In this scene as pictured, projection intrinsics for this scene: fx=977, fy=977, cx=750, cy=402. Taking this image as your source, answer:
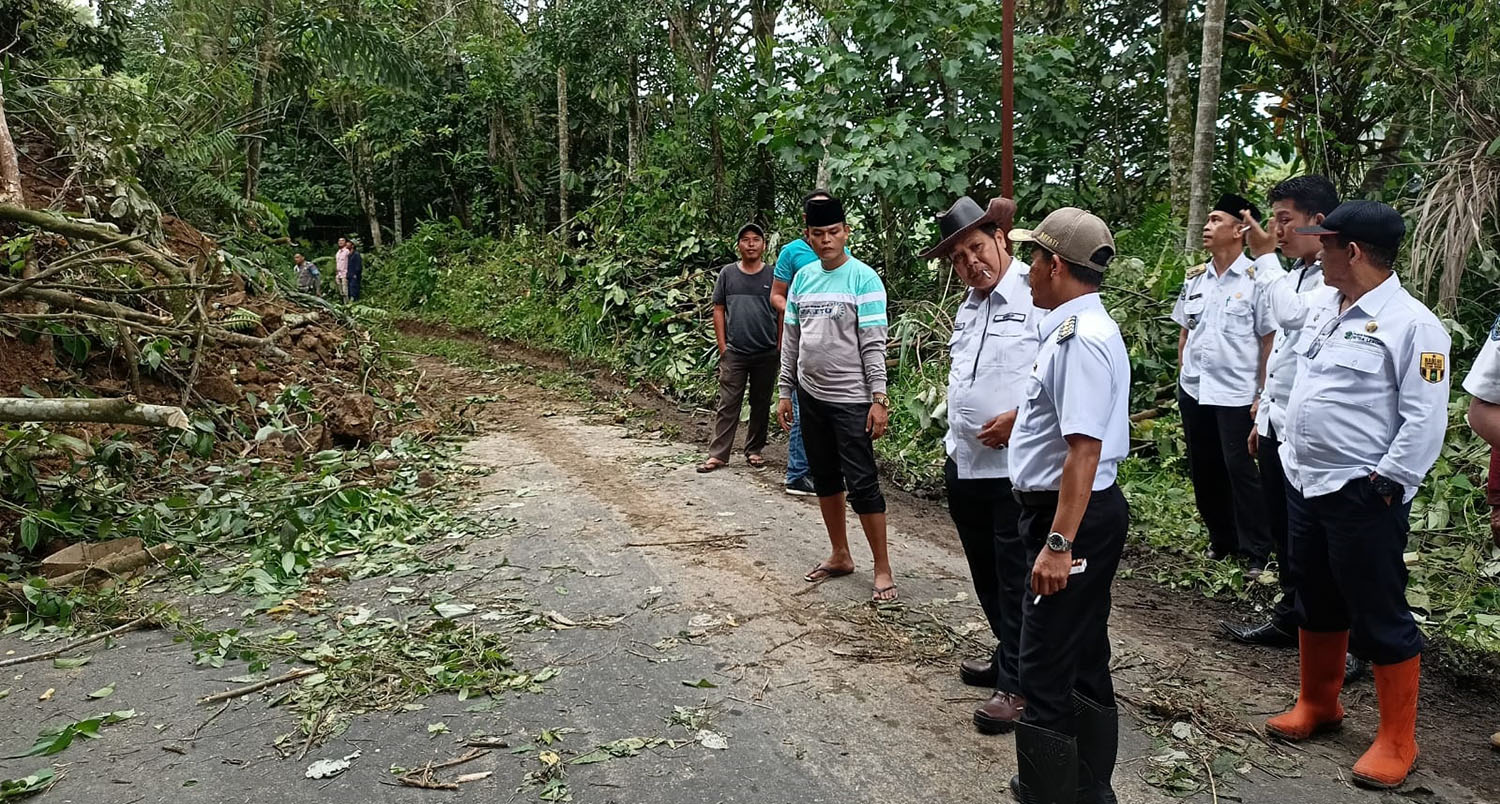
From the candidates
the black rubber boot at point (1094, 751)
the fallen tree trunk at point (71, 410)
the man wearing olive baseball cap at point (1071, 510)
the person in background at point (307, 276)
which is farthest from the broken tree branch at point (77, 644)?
the person in background at point (307, 276)

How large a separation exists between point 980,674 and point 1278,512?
5.67 ft

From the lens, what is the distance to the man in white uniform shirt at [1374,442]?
313 cm

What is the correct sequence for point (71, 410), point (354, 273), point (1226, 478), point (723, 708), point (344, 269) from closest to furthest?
point (723, 708) → point (71, 410) → point (1226, 478) → point (344, 269) → point (354, 273)

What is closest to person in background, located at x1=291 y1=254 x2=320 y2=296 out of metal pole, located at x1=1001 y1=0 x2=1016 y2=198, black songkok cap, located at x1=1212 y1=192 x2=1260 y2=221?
metal pole, located at x1=1001 y1=0 x2=1016 y2=198

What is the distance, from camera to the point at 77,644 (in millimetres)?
4488

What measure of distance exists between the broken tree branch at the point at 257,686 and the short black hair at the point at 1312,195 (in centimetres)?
460

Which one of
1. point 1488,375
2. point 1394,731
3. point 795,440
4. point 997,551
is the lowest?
point 1394,731

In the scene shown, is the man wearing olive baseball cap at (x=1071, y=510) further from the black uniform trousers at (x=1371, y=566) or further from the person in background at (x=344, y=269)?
the person in background at (x=344, y=269)

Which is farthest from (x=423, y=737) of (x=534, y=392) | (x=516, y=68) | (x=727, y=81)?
(x=516, y=68)

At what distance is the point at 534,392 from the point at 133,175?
4.97m

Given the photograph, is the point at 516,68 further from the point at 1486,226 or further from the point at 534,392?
the point at 1486,226

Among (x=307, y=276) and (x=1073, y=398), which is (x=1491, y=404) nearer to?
(x=1073, y=398)

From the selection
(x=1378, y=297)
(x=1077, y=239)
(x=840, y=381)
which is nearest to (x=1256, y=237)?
(x=1378, y=297)

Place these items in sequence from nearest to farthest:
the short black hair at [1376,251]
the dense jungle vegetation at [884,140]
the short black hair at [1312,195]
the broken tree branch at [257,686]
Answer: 1. the short black hair at [1376,251]
2. the broken tree branch at [257,686]
3. the short black hair at [1312,195]
4. the dense jungle vegetation at [884,140]
